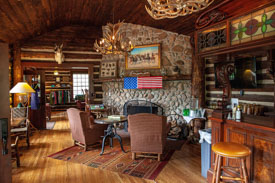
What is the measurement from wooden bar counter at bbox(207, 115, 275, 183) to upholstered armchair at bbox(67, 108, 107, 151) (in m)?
3.08

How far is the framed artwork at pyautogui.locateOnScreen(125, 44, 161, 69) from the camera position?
6.49 meters

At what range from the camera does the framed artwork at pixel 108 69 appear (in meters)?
7.18

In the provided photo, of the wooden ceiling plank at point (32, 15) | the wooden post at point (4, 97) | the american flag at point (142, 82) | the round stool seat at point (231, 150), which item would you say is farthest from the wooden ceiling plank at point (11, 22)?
the round stool seat at point (231, 150)

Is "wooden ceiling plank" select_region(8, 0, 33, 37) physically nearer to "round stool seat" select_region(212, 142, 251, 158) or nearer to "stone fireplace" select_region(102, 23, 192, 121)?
"stone fireplace" select_region(102, 23, 192, 121)

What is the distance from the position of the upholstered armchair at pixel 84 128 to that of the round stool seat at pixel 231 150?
10.1ft

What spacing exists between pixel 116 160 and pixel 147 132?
92 cm

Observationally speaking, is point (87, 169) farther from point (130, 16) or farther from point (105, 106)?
point (130, 16)

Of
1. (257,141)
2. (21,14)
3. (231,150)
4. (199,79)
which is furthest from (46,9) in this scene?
(257,141)

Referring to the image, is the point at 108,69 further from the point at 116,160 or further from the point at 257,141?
the point at 257,141

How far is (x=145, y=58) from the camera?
21.9 ft

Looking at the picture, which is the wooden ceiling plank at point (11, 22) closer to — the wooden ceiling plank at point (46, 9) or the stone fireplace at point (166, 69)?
the wooden ceiling plank at point (46, 9)

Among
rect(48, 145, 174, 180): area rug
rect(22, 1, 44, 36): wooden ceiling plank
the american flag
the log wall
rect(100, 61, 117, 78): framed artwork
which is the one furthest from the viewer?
rect(100, 61, 117, 78): framed artwork

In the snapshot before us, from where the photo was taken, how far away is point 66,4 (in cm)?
501

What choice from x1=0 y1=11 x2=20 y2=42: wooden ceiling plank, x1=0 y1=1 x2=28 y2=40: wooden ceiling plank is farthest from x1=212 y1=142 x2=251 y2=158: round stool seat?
x1=0 y1=11 x2=20 y2=42: wooden ceiling plank
